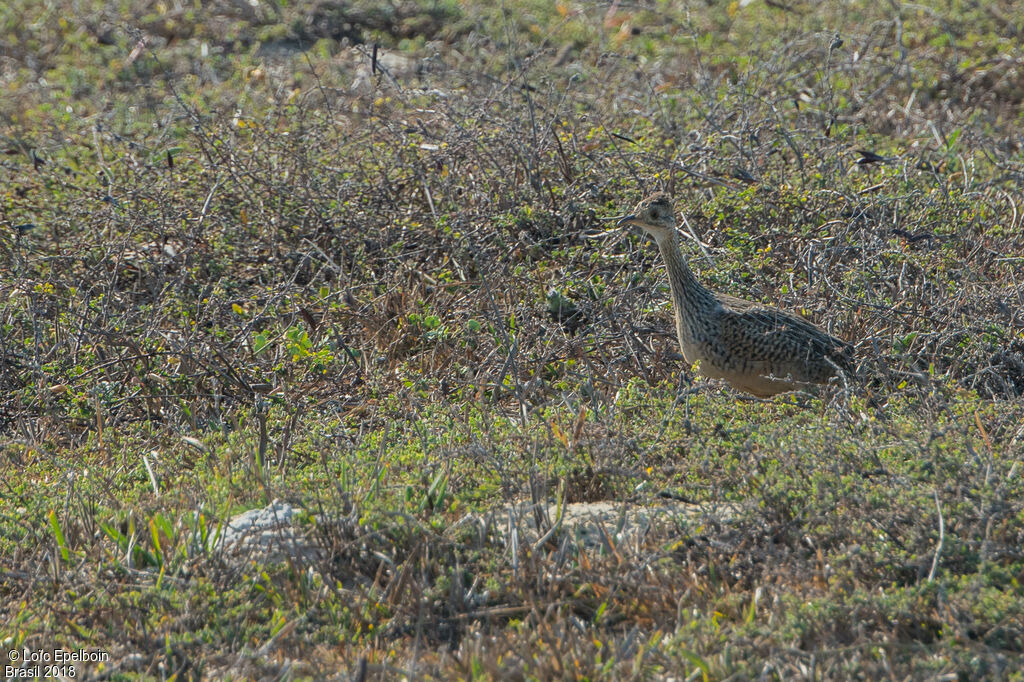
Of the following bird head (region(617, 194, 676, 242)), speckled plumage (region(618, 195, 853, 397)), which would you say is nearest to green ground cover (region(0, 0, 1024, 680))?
speckled plumage (region(618, 195, 853, 397))

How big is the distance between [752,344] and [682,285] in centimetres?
54

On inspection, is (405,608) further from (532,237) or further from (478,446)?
(532,237)

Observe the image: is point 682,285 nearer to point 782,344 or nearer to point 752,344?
point 752,344

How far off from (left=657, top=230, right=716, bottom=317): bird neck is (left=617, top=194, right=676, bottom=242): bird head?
0.03m

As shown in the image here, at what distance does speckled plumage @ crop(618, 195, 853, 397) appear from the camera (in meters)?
5.68

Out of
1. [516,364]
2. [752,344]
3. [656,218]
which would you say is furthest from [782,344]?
[516,364]

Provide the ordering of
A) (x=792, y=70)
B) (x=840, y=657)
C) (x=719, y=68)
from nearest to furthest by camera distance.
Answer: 1. (x=840, y=657)
2. (x=792, y=70)
3. (x=719, y=68)

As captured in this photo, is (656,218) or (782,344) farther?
(656,218)

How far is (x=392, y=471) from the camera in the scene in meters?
4.77

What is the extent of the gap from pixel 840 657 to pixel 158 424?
11.9ft

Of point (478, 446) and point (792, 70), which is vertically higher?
point (792, 70)

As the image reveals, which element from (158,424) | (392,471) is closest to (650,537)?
(392,471)

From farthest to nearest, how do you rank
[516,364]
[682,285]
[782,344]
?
[682,285]
[516,364]
[782,344]

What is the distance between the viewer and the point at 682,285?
6.09m
